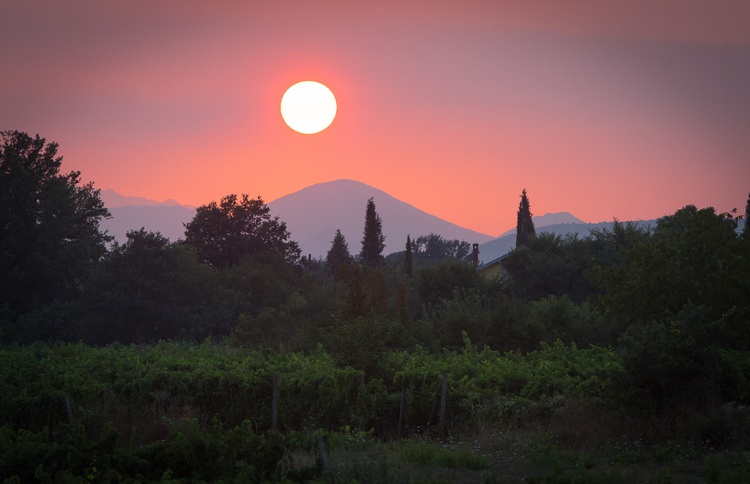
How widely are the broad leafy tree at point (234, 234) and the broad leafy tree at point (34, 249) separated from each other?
13238 millimetres

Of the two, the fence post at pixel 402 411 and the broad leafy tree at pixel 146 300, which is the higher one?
the broad leafy tree at pixel 146 300

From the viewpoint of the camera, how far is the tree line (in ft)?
67.4

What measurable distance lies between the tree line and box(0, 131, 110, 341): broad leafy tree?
0.37 ft

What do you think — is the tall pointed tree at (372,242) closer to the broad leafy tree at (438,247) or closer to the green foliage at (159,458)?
the green foliage at (159,458)

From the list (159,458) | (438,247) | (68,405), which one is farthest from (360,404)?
(438,247)

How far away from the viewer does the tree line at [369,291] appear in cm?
2053

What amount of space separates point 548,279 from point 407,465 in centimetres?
4607

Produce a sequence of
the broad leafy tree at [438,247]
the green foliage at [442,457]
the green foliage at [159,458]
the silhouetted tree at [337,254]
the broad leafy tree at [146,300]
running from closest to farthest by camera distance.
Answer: the green foliage at [159,458] < the green foliage at [442,457] < the broad leafy tree at [146,300] < the silhouetted tree at [337,254] < the broad leafy tree at [438,247]

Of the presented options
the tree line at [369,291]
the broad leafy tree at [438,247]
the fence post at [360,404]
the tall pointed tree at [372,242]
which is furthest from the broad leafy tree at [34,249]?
the broad leafy tree at [438,247]

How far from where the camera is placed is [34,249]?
62656 mm

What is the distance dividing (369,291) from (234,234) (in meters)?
32.8

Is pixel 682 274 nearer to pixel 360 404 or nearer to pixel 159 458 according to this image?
pixel 360 404

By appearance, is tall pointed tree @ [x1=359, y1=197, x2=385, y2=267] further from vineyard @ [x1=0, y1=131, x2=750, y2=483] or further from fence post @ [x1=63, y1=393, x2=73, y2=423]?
fence post @ [x1=63, y1=393, x2=73, y2=423]

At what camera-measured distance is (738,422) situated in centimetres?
1673
